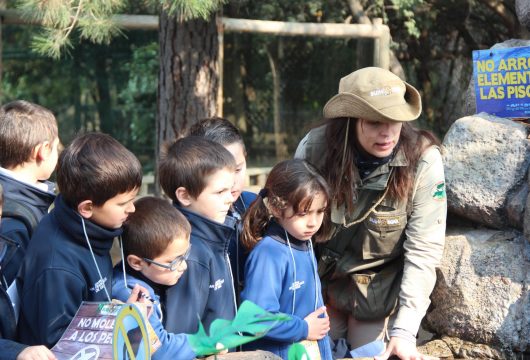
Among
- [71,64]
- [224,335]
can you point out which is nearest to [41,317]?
[224,335]

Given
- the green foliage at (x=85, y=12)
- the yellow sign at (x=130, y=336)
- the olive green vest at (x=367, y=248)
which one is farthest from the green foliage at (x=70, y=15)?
the yellow sign at (x=130, y=336)

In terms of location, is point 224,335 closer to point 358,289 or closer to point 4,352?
point 4,352

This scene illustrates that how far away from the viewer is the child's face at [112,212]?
249 cm

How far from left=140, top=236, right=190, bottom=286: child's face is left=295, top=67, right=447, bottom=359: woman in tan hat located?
30.8 inches

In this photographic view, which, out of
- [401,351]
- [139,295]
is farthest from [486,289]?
[139,295]

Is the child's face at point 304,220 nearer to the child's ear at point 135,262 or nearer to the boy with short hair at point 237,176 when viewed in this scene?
the boy with short hair at point 237,176

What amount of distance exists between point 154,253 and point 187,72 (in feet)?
10.5

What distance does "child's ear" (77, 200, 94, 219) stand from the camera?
247cm

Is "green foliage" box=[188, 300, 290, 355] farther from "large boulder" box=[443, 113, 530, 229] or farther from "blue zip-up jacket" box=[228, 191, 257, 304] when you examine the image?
"large boulder" box=[443, 113, 530, 229]

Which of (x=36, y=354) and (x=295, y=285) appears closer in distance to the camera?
(x=36, y=354)

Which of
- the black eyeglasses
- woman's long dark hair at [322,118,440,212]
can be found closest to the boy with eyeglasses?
the black eyeglasses

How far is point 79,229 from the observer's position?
2.42 m

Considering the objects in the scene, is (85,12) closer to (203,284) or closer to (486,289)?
(203,284)

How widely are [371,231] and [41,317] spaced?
135cm
